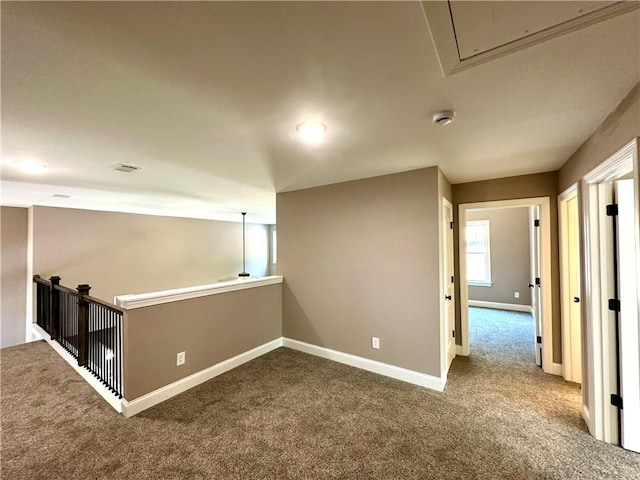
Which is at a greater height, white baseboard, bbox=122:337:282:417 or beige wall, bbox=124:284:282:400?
beige wall, bbox=124:284:282:400

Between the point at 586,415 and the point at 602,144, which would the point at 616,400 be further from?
the point at 602,144

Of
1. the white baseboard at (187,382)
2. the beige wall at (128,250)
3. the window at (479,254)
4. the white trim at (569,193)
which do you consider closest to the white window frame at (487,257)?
the window at (479,254)

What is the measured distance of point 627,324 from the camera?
1932 millimetres

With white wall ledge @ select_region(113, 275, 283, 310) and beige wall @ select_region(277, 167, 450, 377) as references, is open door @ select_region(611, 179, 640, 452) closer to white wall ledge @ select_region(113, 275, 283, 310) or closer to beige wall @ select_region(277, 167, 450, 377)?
beige wall @ select_region(277, 167, 450, 377)

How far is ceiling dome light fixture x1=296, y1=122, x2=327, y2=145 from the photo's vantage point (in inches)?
72.2

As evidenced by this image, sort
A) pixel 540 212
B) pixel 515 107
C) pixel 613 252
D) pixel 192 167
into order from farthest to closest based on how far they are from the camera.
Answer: pixel 540 212 → pixel 192 167 → pixel 613 252 → pixel 515 107

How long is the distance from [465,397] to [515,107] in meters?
2.58

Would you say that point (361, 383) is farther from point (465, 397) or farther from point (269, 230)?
point (269, 230)

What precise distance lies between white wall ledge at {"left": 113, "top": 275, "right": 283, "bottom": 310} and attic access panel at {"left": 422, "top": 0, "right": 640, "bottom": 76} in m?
2.84

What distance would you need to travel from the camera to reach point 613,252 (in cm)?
202

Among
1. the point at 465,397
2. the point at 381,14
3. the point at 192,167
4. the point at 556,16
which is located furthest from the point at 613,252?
the point at 192,167

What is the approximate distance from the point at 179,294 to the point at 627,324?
12.5ft

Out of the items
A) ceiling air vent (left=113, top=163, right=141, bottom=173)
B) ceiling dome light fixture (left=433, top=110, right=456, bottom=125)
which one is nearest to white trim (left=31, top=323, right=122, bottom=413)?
ceiling air vent (left=113, top=163, right=141, bottom=173)

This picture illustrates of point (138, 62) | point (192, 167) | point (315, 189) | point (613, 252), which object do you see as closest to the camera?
point (138, 62)
